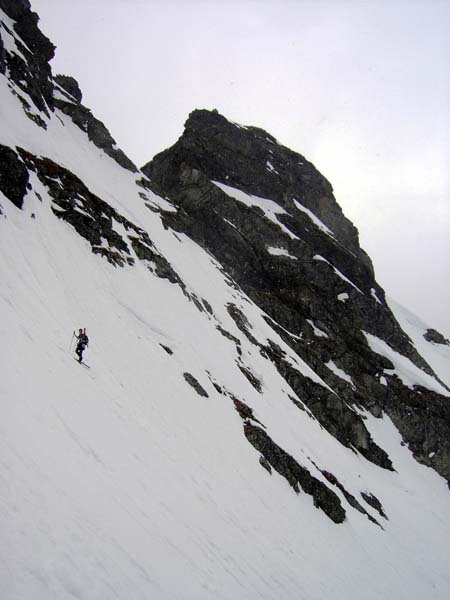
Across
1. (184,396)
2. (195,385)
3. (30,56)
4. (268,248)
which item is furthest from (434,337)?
(30,56)

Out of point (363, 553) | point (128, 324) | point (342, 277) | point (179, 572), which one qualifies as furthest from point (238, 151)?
point (179, 572)

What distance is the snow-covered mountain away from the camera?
32.7ft

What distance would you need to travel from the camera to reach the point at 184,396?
21828 millimetres

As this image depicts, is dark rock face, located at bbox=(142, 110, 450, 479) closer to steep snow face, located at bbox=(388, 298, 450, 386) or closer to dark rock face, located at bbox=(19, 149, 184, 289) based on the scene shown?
steep snow face, located at bbox=(388, 298, 450, 386)

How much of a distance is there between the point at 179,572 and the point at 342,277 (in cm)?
5767

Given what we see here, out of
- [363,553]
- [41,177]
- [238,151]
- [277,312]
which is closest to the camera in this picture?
[363,553]

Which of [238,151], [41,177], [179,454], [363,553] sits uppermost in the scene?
[238,151]

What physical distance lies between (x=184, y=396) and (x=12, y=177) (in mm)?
14779

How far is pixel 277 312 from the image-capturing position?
167 ft

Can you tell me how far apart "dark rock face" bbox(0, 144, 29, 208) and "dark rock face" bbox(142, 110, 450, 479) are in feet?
63.6

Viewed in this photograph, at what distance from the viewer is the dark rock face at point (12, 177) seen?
76.4 ft

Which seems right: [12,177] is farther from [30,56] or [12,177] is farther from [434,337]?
[434,337]

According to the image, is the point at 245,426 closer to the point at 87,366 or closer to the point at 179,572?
the point at 87,366

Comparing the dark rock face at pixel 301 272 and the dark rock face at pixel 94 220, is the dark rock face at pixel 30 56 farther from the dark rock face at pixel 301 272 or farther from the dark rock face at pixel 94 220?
the dark rock face at pixel 301 272
